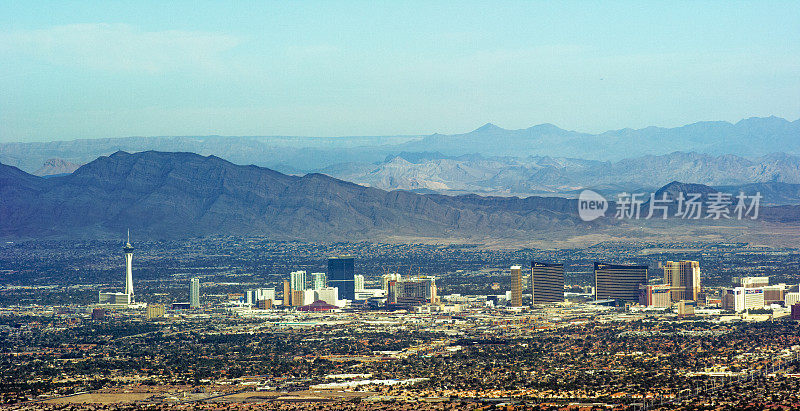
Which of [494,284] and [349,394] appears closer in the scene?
[349,394]

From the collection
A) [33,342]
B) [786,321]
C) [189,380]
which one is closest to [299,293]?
[33,342]

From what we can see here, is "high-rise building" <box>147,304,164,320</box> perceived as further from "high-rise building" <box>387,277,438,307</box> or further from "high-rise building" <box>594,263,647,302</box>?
"high-rise building" <box>594,263,647,302</box>

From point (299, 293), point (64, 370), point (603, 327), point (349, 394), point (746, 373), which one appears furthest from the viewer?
point (299, 293)

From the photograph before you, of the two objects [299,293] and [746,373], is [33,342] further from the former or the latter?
[746,373]

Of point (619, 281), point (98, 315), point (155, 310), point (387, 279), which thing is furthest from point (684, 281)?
point (98, 315)

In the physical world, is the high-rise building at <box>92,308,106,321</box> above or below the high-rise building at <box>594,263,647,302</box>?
below

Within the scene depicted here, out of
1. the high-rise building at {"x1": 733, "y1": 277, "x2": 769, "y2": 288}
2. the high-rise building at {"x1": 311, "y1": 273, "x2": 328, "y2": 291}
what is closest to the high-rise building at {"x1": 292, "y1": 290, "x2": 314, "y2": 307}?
the high-rise building at {"x1": 311, "y1": 273, "x2": 328, "y2": 291}
